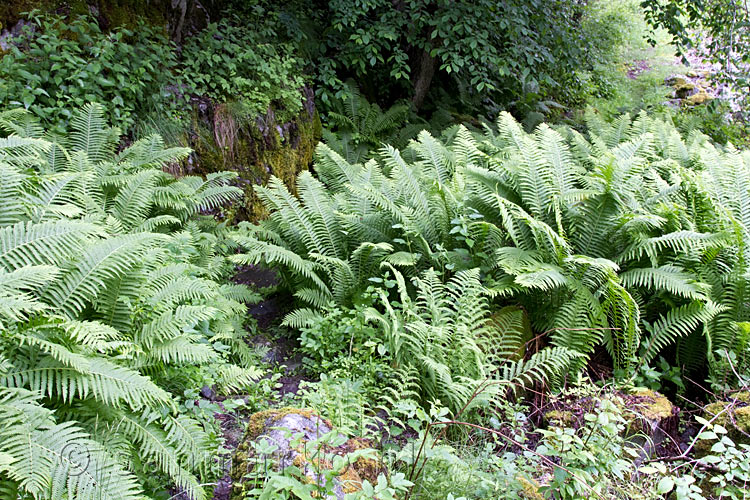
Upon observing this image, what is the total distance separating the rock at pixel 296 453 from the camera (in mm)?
2051

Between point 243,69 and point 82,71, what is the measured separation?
1.95 meters

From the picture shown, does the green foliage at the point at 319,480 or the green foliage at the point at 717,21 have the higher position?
the green foliage at the point at 717,21

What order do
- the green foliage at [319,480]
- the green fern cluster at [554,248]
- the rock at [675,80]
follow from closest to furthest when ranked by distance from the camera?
the green foliage at [319,480], the green fern cluster at [554,248], the rock at [675,80]

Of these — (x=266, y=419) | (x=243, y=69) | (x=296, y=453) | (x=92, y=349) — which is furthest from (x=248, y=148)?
(x=296, y=453)

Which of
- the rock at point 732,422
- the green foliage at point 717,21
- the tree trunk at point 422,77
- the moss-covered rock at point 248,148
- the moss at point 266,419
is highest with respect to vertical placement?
the green foliage at point 717,21

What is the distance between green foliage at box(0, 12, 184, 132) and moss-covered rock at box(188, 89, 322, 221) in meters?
0.45

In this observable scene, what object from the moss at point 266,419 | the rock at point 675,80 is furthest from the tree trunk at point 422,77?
the rock at point 675,80

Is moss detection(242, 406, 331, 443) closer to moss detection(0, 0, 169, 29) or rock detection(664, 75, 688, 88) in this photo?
moss detection(0, 0, 169, 29)

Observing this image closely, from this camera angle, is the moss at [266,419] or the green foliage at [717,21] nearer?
the moss at [266,419]

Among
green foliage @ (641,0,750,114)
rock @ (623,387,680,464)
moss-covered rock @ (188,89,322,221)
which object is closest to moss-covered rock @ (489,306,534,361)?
rock @ (623,387,680,464)

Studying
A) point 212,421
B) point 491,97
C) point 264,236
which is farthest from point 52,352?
point 491,97

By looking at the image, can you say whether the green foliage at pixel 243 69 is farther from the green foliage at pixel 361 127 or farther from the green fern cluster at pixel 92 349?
the green fern cluster at pixel 92 349

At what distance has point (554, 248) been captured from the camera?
13.4 ft

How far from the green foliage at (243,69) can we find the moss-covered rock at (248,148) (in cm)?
18
